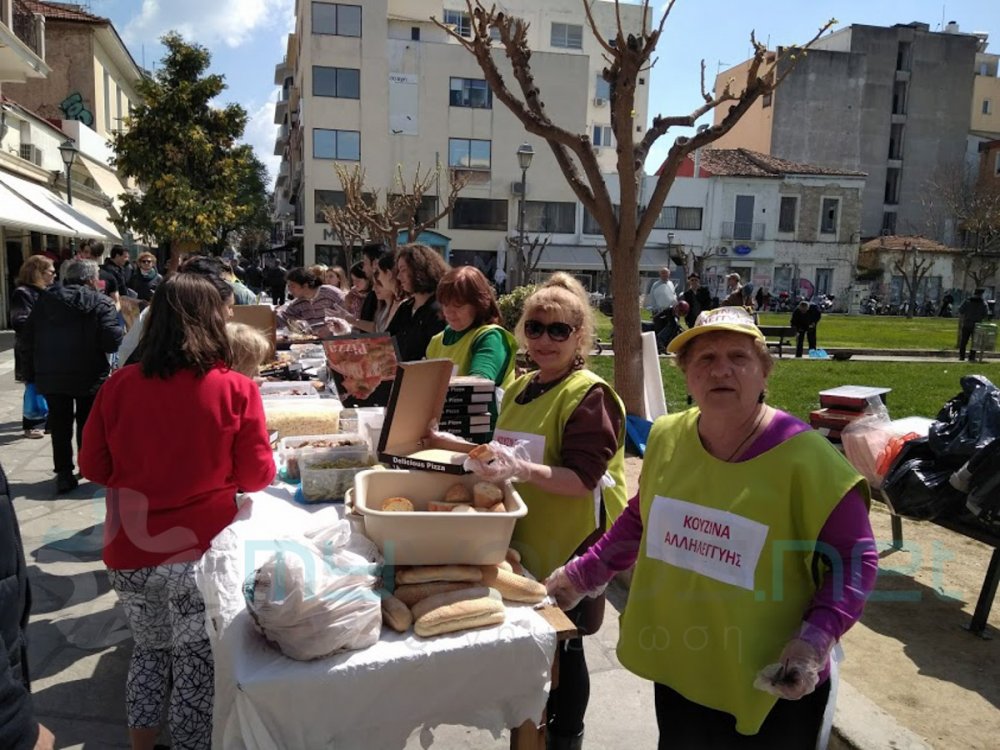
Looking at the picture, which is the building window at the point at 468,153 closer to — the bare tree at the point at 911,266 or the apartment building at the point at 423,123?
the apartment building at the point at 423,123

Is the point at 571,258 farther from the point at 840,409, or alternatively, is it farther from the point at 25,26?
the point at 840,409

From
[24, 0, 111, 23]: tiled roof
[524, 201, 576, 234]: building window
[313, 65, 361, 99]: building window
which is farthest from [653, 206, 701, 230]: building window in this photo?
[24, 0, 111, 23]: tiled roof

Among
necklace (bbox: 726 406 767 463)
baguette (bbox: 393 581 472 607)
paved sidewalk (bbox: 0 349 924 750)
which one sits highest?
necklace (bbox: 726 406 767 463)

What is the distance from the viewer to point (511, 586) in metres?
2.02

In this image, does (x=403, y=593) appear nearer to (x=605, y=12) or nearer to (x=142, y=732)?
(x=142, y=732)

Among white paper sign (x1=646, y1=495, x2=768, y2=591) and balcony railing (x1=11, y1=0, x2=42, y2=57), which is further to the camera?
balcony railing (x1=11, y1=0, x2=42, y2=57)

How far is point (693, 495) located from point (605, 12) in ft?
175

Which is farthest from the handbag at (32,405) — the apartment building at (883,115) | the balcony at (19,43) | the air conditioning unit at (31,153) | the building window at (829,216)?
the apartment building at (883,115)

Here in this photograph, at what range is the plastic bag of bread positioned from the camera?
164 cm

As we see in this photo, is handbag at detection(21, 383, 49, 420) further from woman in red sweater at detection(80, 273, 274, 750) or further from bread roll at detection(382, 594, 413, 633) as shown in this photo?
bread roll at detection(382, 594, 413, 633)

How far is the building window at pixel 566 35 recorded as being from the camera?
1932 inches

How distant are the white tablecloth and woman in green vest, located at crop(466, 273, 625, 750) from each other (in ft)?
1.63

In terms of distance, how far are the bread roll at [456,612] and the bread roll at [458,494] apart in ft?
1.05

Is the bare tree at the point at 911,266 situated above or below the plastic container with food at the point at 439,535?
above
